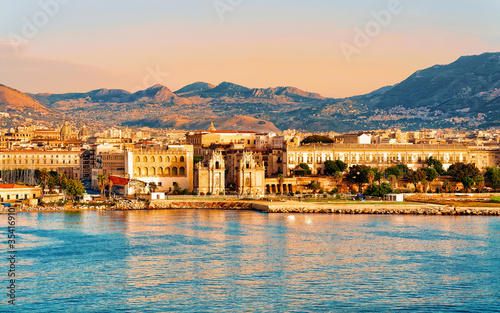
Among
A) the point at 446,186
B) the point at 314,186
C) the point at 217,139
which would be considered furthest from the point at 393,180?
the point at 217,139

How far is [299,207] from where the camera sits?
61.4 meters

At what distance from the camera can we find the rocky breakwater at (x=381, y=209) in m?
60.2

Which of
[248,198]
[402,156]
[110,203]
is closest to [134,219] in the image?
[110,203]

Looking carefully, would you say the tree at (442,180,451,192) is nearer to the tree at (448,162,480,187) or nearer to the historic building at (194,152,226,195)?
the tree at (448,162,480,187)

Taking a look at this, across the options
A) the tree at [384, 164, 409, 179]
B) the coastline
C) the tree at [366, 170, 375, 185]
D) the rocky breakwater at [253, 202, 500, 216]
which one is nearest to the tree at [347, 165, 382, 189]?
the tree at [366, 170, 375, 185]

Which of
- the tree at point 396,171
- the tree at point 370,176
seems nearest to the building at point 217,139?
the tree at point 396,171

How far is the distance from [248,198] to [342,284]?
37564 millimetres

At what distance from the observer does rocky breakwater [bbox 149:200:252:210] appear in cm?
6456

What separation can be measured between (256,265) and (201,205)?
30.4 metres

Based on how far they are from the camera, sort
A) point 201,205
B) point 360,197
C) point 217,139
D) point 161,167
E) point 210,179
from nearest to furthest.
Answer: point 201,205
point 360,197
point 210,179
point 161,167
point 217,139

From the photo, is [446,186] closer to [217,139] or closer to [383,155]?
[383,155]

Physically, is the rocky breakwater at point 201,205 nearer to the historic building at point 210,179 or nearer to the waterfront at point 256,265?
the historic building at point 210,179

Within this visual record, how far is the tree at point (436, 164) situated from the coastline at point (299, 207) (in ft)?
64.2

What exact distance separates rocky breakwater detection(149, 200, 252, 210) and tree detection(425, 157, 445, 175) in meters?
26.7
